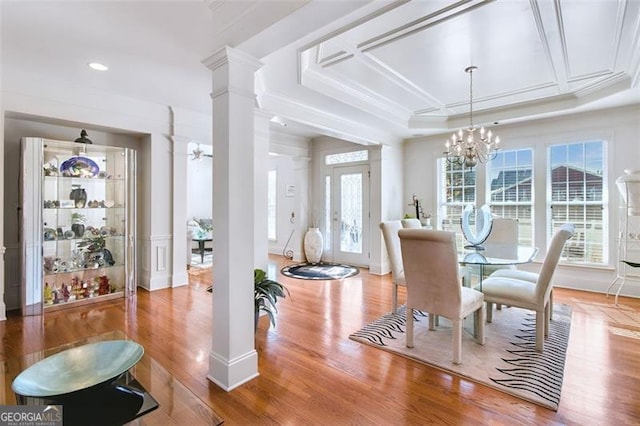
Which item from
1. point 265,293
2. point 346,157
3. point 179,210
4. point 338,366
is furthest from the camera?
point 346,157

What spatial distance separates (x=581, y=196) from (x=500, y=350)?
10.8 ft

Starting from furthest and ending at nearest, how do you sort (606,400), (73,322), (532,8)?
(73,322) < (532,8) < (606,400)

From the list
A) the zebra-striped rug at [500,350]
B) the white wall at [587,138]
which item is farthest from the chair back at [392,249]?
the white wall at [587,138]

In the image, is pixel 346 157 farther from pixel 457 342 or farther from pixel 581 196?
pixel 457 342

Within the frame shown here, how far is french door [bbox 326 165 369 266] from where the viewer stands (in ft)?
20.3

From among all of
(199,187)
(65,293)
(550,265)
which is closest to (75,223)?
(65,293)

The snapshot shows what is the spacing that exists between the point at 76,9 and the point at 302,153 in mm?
4688

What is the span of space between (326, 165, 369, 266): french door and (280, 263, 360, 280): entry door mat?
12.4 inches

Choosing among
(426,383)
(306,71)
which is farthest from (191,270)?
(426,383)

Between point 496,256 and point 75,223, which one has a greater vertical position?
point 75,223

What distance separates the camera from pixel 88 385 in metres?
1.33

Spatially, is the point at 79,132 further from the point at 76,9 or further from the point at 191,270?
the point at 191,270

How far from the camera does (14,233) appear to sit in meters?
3.63

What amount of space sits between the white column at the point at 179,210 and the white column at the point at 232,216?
270 centimetres
